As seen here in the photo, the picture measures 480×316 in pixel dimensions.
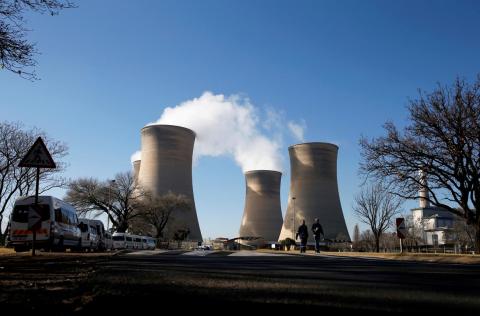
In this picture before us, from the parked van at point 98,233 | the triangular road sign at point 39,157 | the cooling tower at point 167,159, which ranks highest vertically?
the cooling tower at point 167,159

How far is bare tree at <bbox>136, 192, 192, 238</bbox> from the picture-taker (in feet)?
166

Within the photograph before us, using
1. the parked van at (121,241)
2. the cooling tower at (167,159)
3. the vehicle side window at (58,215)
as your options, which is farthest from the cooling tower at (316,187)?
the vehicle side window at (58,215)

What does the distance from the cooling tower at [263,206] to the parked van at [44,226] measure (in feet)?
163

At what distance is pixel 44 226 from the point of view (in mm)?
17953

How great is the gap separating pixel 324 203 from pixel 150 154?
17679 millimetres

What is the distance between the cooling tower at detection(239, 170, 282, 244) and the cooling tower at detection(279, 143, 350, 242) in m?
15.1

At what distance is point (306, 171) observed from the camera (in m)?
51.8

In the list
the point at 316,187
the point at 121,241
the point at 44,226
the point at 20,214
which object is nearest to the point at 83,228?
the point at 20,214

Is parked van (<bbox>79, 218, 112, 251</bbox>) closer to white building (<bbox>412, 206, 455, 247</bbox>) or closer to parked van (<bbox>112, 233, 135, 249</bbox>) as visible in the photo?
parked van (<bbox>112, 233, 135, 249</bbox>)

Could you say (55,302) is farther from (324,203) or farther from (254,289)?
(324,203)

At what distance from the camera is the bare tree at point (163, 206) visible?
5053cm

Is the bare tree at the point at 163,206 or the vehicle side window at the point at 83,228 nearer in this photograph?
the vehicle side window at the point at 83,228

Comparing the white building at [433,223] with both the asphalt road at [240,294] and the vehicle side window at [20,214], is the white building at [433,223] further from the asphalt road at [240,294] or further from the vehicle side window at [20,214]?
the asphalt road at [240,294]

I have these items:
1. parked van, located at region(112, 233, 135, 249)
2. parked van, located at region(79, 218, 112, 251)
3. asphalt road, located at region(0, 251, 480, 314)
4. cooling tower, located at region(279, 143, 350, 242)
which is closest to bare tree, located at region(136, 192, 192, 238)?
parked van, located at region(112, 233, 135, 249)
